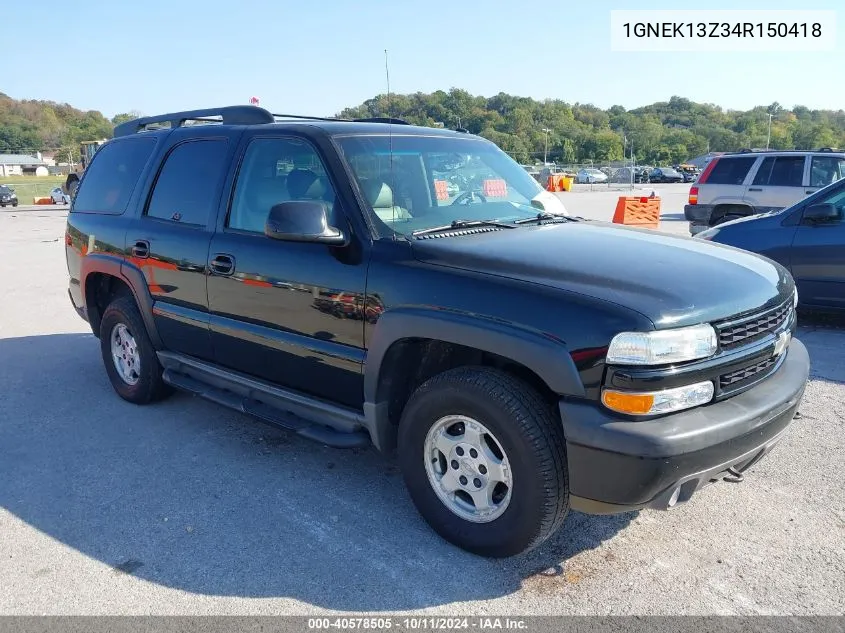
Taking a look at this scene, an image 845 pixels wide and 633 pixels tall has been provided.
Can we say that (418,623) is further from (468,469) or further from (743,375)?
(743,375)

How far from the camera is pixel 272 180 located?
12.5ft

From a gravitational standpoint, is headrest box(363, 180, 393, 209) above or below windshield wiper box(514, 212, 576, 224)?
above

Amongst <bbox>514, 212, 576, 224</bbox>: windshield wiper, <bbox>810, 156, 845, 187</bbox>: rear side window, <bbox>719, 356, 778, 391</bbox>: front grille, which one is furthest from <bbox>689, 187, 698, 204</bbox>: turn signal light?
<bbox>719, 356, 778, 391</bbox>: front grille

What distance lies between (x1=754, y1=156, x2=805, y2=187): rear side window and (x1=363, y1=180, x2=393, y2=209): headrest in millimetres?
10506

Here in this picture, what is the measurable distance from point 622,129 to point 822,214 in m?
126

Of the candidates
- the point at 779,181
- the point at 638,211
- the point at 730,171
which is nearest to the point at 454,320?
the point at 779,181

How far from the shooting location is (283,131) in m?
3.77

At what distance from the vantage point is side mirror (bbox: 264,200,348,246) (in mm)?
3121


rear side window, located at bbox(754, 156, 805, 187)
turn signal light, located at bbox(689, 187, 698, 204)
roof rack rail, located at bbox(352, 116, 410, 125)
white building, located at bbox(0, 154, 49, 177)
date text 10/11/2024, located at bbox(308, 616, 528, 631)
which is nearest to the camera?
date text 10/11/2024, located at bbox(308, 616, 528, 631)

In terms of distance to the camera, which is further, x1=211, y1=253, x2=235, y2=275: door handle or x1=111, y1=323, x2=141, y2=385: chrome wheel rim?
x1=111, y1=323, x2=141, y2=385: chrome wheel rim

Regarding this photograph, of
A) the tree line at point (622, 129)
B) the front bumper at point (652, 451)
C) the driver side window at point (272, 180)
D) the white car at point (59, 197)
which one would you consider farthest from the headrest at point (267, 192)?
the tree line at point (622, 129)

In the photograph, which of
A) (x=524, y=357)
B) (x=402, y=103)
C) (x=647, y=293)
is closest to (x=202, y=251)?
(x=402, y=103)

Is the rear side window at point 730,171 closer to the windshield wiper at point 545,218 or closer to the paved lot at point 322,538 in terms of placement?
the paved lot at point 322,538

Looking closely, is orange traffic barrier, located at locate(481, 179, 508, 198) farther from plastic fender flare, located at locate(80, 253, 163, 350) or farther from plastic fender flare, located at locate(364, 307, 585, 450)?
plastic fender flare, located at locate(80, 253, 163, 350)
